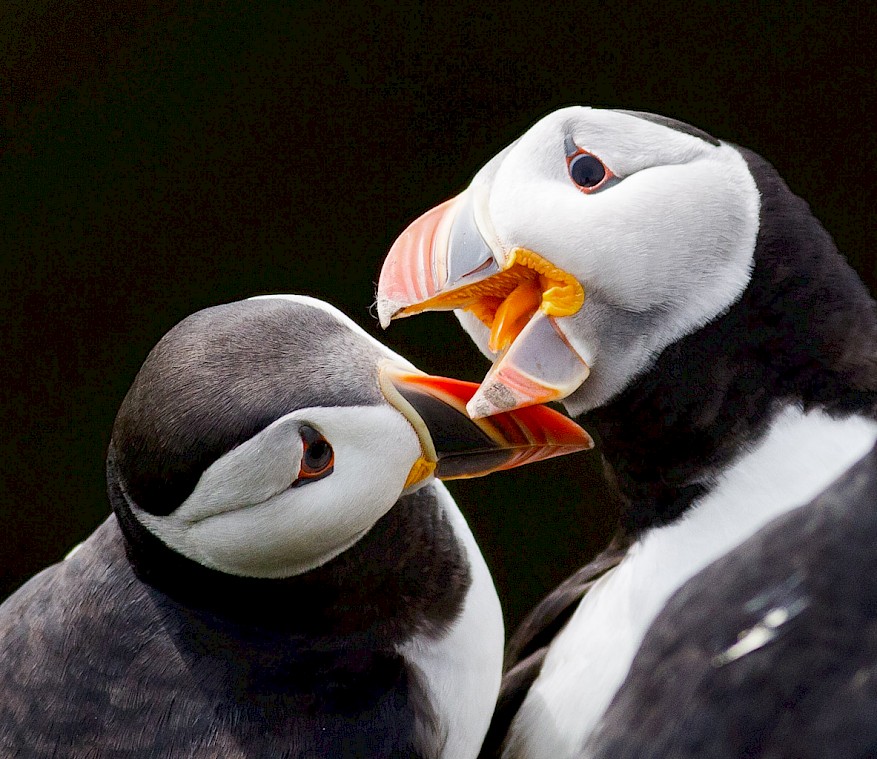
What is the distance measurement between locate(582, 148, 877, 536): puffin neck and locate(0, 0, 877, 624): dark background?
133 cm

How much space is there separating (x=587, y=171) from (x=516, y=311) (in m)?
→ 0.18

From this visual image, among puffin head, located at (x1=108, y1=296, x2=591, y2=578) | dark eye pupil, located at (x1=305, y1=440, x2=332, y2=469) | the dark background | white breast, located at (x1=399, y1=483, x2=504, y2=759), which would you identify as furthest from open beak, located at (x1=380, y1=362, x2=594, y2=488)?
the dark background

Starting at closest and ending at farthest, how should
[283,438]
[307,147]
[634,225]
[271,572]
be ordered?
[634,225], [283,438], [271,572], [307,147]

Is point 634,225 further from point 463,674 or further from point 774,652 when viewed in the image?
point 463,674

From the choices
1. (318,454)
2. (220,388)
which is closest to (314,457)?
(318,454)

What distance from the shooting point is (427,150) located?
113 inches

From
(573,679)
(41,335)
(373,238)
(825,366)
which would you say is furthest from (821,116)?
(41,335)

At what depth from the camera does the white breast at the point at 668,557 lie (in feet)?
4.22

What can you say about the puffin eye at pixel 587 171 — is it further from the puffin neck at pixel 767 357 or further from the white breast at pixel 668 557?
the white breast at pixel 668 557

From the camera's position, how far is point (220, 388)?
1.31 meters

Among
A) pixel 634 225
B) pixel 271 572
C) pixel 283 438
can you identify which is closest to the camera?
pixel 634 225

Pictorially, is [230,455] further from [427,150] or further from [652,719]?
[427,150]

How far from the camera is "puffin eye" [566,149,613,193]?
1244 mm

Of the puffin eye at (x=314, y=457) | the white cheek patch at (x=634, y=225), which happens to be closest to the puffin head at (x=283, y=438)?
Answer: the puffin eye at (x=314, y=457)
